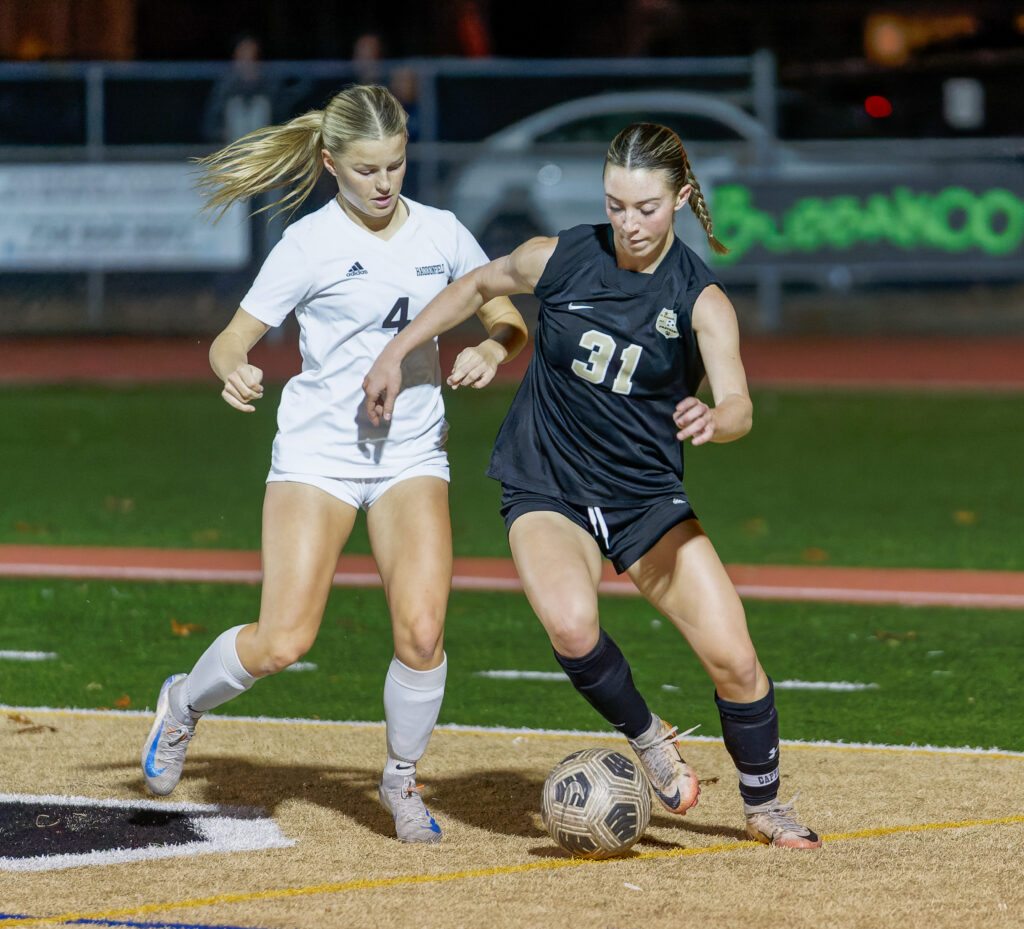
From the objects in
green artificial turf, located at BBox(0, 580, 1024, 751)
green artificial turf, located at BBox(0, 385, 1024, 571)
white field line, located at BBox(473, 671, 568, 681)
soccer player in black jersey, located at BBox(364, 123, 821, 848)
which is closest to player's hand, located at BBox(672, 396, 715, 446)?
soccer player in black jersey, located at BBox(364, 123, 821, 848)

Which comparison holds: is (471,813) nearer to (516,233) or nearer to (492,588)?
(492,588)

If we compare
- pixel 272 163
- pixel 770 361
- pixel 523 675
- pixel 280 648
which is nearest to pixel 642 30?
pixel 770 361

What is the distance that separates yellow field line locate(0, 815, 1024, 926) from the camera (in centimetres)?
473

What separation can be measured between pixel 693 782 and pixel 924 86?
1929 cm

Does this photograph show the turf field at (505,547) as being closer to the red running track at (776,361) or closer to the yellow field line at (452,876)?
the red running track at (776,361)

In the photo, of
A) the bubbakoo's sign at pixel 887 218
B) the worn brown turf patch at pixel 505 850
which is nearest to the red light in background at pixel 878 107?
the bubbakoo's sign at pixel 887 218

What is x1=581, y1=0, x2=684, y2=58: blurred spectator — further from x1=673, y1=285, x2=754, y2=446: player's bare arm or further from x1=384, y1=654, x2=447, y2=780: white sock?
x1=384, y1=654, x2=447, y2=780: white sock

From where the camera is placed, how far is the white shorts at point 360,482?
5617mm

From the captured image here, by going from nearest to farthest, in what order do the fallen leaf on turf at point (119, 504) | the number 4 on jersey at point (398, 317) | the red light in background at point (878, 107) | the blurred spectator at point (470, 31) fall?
the number 4 on jersey at point (398, 317) → the fallen leaf on turf at point (119, 504) → the red light in background at point (878, 107) → the blurred spectator at point (470, 31)

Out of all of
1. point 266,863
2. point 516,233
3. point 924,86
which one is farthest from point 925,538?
point 924,86

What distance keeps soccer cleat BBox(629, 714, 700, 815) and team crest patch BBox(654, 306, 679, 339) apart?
1143 millimetres

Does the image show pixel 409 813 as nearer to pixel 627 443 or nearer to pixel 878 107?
pixel 627 443

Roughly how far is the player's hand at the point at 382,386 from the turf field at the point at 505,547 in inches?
75.0

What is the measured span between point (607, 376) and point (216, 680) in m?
1.51
